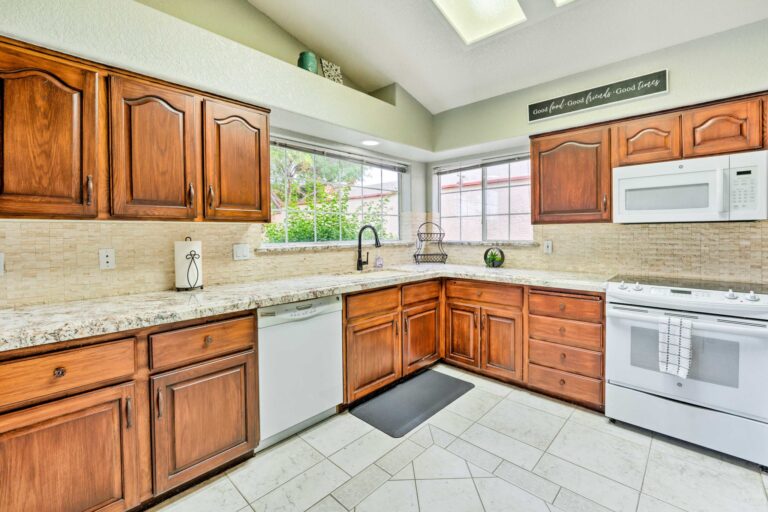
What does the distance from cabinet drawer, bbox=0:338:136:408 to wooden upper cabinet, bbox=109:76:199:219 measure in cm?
68

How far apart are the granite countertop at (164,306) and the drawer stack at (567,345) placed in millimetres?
137

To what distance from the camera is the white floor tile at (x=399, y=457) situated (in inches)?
76.2

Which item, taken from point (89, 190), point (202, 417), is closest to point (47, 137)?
point (89, 190)

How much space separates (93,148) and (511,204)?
10.7 feet

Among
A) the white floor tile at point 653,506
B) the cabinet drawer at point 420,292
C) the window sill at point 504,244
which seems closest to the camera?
the white floor tile at point 653,506

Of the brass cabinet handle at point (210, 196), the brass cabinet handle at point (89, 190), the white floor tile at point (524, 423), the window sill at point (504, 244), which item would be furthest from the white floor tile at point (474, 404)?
the brass cabinet handle at point (89, 190)

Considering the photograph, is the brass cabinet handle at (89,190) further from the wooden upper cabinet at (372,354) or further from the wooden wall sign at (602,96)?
the wooden wall sign at (602,96)

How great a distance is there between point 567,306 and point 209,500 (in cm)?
244

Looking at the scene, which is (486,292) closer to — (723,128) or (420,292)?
(420,292)

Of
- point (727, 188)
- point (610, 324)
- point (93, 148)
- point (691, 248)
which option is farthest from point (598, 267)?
point (93, 148)

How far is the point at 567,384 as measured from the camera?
8.43ft

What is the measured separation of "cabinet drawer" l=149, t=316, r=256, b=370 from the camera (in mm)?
1618

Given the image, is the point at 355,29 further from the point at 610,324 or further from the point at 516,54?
the point at 610,324

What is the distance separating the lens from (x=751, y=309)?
1.87 meters
